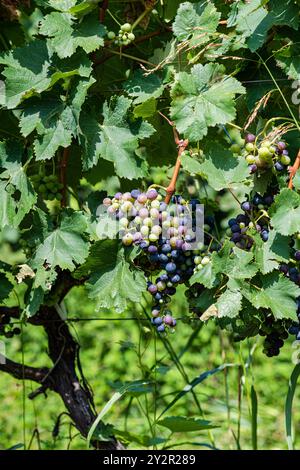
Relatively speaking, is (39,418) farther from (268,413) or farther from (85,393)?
(85,393)

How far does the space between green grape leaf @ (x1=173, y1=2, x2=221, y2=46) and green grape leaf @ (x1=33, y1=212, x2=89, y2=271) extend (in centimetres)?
42

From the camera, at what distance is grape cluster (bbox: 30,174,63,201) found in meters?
1.74

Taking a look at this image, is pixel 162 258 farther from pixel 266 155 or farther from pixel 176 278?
pixel 266 155

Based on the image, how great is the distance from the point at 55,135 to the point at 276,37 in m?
0.47

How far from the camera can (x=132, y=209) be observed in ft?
4.85

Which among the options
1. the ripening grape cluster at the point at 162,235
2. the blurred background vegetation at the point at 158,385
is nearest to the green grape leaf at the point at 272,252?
the ripening grape cluster at the point at 162,235

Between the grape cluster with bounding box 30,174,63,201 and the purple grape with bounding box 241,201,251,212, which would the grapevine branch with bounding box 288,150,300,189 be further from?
the grape cluster with bounding box 30,174,63,201

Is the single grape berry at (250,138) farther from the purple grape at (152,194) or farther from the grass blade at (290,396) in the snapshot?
the grass blade at (290,396)

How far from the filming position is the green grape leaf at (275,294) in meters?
1.40

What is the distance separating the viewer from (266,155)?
4.59 ft

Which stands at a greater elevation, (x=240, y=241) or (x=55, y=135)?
(x=55, y=135)

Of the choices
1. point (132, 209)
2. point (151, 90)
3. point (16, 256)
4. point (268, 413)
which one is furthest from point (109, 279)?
point (16, 256)

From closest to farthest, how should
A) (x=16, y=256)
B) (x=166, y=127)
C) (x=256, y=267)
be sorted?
(x=256, y=267)
(x=166, y=127)
(x=16, y=256)

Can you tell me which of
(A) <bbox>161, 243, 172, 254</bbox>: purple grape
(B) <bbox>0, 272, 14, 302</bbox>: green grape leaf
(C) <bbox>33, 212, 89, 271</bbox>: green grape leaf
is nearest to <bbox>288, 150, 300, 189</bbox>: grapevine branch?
(A) <bbox>161, 243, 172, 254</bbox>: purple grape
